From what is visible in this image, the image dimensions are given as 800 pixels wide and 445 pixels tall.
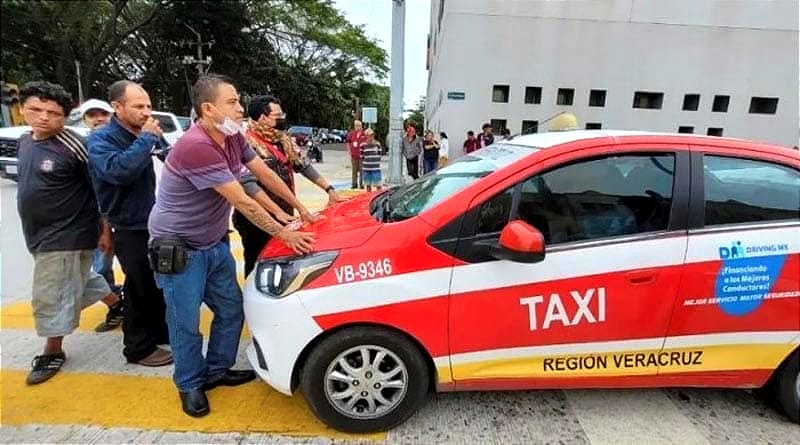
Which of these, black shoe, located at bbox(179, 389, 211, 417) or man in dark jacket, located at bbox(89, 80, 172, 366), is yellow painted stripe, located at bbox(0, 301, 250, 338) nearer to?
man in dark jacket, located at bbox(89, 80, 172, 366)

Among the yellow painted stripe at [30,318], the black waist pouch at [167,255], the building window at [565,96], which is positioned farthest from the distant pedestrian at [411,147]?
the black waist pouch at [167,255]

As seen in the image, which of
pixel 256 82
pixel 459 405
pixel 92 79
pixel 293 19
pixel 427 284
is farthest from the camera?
pixel 459 405

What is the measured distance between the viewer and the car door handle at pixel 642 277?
90.2 inches

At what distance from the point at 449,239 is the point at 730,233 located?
1431 mm

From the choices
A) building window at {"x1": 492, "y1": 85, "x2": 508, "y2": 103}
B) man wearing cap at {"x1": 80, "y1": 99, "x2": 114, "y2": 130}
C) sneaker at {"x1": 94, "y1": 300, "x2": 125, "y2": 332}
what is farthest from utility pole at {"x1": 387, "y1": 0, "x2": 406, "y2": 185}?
building window at {"x1": 492, "y1": 85, "x2": 508, "y2": 103}

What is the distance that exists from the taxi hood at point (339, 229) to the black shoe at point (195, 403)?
840mm

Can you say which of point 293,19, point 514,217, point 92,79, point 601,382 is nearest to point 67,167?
point 92,79

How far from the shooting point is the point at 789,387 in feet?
8.19

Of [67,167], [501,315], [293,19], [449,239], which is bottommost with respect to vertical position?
[501,315]

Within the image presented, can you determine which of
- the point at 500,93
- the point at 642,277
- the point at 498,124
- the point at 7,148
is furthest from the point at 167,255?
the point at 500,93

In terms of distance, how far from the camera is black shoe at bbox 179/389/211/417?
Result: 8.39 ft

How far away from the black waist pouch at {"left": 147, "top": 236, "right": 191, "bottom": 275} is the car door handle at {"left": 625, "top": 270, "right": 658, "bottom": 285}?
227 centimetres

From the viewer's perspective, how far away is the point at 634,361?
241cm

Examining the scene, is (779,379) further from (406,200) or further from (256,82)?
(256,82)
